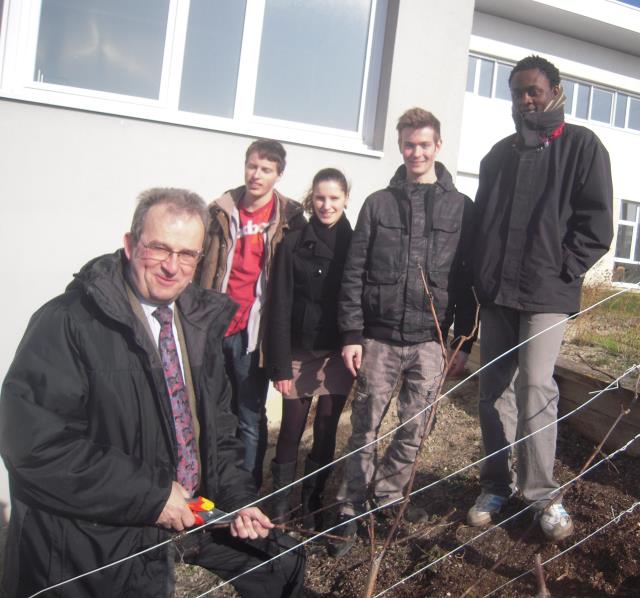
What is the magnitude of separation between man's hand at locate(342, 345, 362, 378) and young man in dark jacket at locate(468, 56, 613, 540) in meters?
0.61

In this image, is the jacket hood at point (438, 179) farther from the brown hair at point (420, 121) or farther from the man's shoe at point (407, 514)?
the man's shoe at point (407, 514)

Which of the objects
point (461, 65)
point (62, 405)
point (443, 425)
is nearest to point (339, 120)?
point (461, 65)

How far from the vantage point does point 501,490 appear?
2.54 metres

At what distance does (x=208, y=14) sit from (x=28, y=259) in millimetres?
2117

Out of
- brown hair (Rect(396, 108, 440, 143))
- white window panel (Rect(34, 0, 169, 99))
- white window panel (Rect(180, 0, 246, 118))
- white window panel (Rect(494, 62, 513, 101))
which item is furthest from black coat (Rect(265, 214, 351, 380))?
white window panel (Rect(494, 62, 513, 101))

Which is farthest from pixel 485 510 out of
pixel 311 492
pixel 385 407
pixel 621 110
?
pixel 621 110

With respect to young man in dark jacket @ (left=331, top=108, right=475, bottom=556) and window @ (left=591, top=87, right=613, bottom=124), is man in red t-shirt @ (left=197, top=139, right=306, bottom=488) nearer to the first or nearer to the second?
young man in dark jacket @ (left=331, top=108, right=475, bottom=556)

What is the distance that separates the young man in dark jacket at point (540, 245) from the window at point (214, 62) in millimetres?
1970

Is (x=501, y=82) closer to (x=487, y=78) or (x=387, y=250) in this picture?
(x=487, y=78)

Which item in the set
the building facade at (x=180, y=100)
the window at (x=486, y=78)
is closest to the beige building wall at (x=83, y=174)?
the building facade at (x=180, y=100)

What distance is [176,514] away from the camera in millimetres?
1682

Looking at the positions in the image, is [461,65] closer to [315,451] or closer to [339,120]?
[339,120]

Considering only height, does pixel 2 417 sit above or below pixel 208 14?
below

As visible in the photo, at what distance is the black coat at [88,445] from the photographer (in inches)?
60.9
